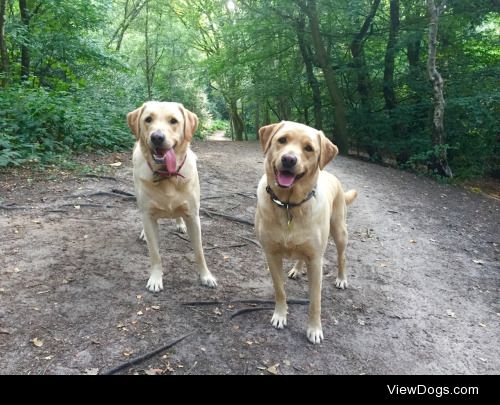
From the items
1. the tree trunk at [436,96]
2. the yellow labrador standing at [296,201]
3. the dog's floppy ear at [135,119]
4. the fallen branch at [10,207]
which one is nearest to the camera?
the yellow labrador standing at [296,201]

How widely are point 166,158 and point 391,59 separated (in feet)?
37.6

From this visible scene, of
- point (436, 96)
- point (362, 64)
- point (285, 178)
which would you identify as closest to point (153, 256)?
point (285, 178)

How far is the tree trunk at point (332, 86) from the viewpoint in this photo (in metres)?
13.4

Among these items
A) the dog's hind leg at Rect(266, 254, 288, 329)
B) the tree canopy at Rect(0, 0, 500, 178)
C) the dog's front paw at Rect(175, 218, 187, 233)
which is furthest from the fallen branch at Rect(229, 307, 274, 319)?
the tree canopy at Rect(0, 0, 500, 178)

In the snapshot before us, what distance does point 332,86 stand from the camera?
13.8 meters

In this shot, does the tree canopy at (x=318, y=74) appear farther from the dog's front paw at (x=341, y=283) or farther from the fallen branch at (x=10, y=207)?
the dog's front paw at (x=341, y=283)

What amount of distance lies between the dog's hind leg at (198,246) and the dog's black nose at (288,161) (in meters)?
1.40

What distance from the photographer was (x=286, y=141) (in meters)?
2.95

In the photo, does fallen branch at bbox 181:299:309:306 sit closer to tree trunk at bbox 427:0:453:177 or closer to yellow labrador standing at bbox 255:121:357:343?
yellow labrador standing at bbox 255:121:357:343

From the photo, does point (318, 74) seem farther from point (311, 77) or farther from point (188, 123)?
point (188, 123)

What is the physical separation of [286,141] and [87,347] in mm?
2114

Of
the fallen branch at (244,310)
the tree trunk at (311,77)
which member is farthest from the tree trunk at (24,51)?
the fallen branch at (244,310)
